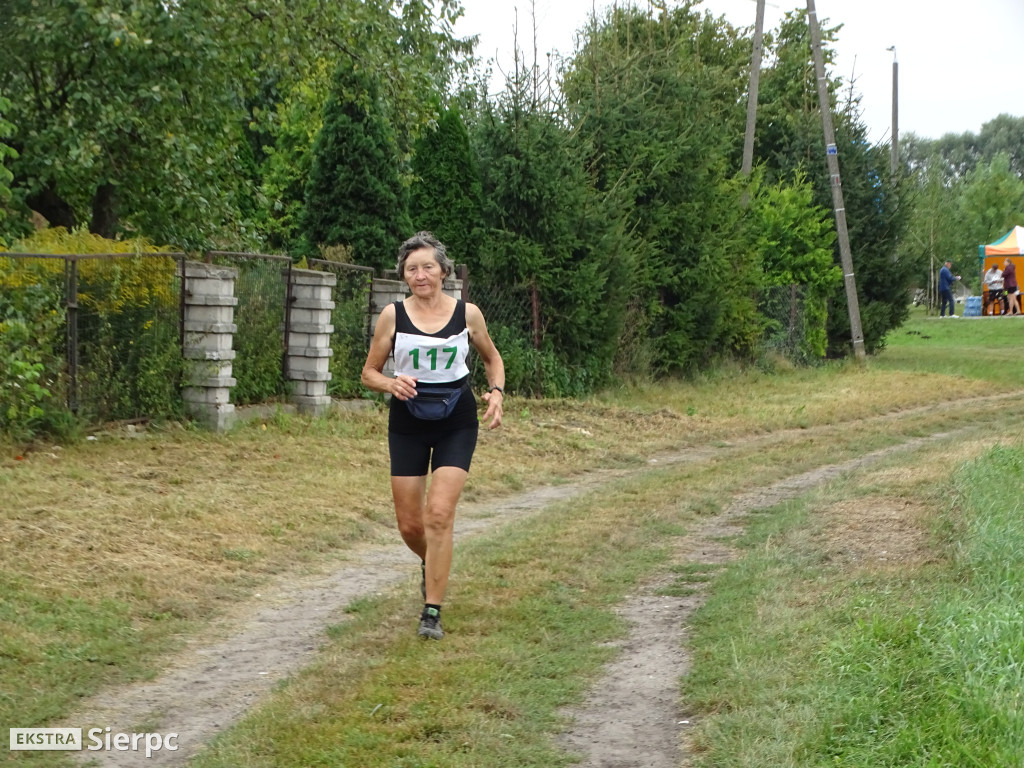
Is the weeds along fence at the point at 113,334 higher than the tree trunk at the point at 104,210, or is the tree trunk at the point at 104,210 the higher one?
the tree trunk at the point at 104,210

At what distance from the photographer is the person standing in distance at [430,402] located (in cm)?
650

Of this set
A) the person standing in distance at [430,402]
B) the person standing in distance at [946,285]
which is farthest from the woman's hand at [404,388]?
the person standing in distance at [946,285]

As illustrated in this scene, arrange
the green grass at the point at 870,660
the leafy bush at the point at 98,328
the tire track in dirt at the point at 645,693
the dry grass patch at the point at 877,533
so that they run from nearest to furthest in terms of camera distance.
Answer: the green grass at the point at 870,660, the tire track in dirt at the point at 645,693, the dry grass patch at the point at 877,533, the leafy bush at the point at 98,328

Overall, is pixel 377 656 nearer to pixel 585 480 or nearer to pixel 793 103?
pixel 585 480

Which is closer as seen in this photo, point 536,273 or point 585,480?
point 585,480

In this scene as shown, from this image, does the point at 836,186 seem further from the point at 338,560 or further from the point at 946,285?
the point at 946,285

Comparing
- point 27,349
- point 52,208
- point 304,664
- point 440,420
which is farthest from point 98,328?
point 304,664

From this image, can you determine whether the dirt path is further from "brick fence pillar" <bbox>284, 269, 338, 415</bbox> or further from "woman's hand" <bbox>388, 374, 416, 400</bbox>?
"brick fence pillar" <bbox>284, 269, 338, 415</bbox>

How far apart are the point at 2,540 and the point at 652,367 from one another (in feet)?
49.2

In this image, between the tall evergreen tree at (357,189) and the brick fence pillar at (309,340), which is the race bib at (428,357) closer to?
the brick fence pillar at (309,340)

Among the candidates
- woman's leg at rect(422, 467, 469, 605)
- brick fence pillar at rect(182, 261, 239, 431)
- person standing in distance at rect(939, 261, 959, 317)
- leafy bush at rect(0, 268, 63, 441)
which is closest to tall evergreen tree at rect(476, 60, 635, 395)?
brick fence pillar at rect(182, 261, 239, 431)

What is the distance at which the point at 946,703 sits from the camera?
4543mm

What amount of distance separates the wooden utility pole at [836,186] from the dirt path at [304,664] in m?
17.7

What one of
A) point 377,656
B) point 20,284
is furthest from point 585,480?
point 377,656
